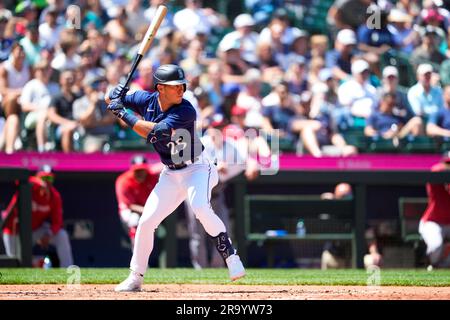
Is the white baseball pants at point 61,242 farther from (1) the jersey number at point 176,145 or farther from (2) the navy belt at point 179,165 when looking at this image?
(1) the jersey number at point 176,145

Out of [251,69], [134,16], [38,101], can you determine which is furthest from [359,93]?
[38,101]

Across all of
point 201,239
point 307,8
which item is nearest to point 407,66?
point 307,8

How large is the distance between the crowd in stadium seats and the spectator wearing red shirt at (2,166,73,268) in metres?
0.51

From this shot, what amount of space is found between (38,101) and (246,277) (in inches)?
156

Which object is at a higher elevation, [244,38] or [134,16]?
[134,16]

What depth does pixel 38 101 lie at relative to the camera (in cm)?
1248

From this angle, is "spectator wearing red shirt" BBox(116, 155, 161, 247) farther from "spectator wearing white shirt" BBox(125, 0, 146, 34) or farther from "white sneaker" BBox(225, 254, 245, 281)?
"white sneaker" BBox(225, 254, 245, 281)

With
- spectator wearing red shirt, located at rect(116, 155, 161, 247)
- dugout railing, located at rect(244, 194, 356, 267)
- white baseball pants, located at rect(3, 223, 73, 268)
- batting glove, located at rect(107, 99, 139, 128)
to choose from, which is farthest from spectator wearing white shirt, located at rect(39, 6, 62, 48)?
batting glove, located at rect(107, 99, 139, 128)

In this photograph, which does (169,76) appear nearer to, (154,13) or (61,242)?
(61,242)

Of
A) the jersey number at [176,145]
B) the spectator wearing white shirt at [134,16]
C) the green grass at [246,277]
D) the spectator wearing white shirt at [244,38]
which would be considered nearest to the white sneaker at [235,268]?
the jersey number at [176,145]

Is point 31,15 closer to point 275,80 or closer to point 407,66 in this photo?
point 275,80

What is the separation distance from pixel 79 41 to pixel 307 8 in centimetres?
375

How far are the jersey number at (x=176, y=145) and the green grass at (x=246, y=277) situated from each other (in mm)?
1726
